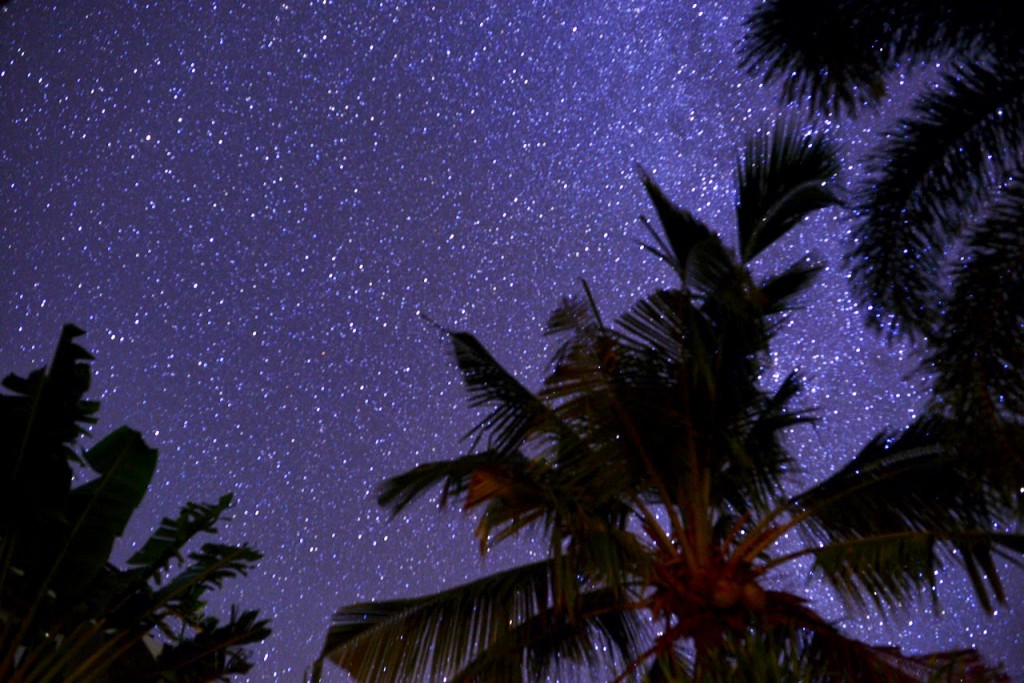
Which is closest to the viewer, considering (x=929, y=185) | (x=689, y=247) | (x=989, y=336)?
(x=989, y=336)

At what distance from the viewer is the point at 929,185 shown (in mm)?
6199

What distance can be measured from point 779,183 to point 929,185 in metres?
1.02

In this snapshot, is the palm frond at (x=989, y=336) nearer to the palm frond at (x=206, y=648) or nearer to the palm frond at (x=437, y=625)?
the palm frond at (x=437, y=625)

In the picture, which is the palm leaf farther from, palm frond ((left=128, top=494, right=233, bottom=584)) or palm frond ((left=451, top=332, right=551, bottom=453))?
palm frond ((left=128, top=494, right=233, bottom=584))

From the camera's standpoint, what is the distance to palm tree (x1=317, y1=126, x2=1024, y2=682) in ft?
19.9

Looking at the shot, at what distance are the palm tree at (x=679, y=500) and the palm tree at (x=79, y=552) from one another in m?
1.28

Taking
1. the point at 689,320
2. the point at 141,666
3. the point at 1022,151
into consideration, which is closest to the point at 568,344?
the point at 689,320

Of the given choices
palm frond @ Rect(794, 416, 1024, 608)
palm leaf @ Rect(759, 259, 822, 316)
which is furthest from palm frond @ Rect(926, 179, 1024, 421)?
palm leaf @ Rect(759, 259, 822, 316)

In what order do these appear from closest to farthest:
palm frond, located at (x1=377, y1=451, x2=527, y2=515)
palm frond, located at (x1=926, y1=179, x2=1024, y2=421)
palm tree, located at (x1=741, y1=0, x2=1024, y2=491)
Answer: palm frond, located at (x1=926, y1=179, x2=1024, y2=421)
palm tree, located at (x1=741, y1=0, x2=1024, y2=491)
palm frond, located at (x1=377, y1=451, x2=527, y2=515)

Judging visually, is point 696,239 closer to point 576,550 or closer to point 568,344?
point 568,344

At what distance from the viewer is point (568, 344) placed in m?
6.36

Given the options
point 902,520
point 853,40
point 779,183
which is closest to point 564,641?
point 902,520

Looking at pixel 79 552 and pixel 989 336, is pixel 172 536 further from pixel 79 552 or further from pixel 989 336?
pixel 989 336

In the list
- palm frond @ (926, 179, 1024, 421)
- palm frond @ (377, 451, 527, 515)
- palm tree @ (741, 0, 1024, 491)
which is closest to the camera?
palm frond @ (926, 179, 1024, 421)
